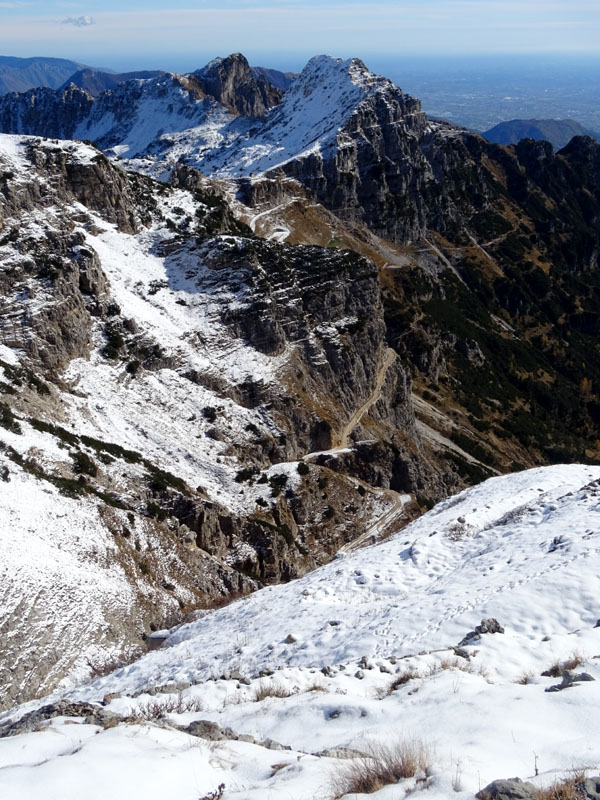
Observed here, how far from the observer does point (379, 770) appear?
788 centimetres

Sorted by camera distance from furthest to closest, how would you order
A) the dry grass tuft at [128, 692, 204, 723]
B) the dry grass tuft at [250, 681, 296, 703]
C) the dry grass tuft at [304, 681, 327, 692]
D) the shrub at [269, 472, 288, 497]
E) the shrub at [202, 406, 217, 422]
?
the shrub at [202, 406, 217, 422], the shrub at [269, 472, 288, 497], the dry grass tuft at [250, 681, 296, 703], the dry grass tuft at [304, 681, 327, 692], the dry grass tuft at [128, 692, 204, 723]

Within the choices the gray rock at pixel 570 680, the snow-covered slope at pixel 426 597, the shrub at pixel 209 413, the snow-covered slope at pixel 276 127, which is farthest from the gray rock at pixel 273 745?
the snow-covered slope at pixel 276 127

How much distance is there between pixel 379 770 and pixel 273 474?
44.8 m

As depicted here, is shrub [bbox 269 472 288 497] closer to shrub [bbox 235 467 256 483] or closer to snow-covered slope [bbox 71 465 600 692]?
shrub [bbox 235 467 256 483]

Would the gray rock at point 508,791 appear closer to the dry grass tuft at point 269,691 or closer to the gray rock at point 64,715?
the dry grass tuft at point 269,691

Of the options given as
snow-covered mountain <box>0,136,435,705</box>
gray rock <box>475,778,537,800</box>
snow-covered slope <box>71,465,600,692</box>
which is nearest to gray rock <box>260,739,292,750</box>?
gray rock <box>475,778,537,800</box>

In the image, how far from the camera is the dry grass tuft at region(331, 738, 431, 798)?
300 inches

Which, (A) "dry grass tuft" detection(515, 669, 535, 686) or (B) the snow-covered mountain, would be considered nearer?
(A) "dry grass tuft" detection(515, 669, 535, 686)

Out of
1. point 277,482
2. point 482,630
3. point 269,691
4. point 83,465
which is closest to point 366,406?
point 277,482

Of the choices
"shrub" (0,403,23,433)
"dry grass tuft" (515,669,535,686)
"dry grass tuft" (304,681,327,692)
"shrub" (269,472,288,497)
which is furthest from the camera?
"shrub" (269,472,288,497)

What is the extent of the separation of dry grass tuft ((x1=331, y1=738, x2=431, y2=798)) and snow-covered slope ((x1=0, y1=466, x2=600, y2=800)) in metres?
0.06

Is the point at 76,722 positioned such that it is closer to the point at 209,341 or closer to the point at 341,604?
the point at 341,604

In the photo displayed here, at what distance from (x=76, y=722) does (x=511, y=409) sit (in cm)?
11028

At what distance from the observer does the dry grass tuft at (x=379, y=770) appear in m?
7.62
